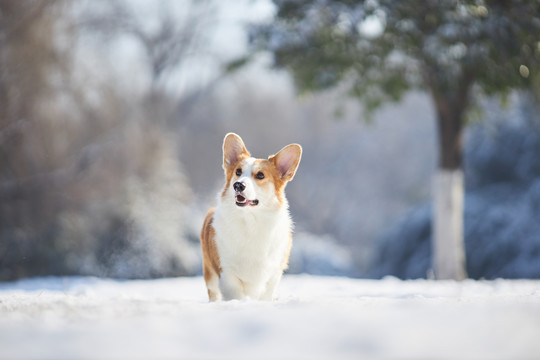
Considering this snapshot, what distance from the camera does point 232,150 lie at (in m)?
4.02

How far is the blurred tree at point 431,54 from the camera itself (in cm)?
677

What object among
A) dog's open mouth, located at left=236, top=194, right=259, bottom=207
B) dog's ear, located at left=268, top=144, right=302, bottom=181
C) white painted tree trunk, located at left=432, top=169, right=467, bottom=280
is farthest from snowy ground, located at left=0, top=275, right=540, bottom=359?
white painted tree trunk, located at left=432, top=169, right=467, bottom=280

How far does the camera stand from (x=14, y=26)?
9.63 m

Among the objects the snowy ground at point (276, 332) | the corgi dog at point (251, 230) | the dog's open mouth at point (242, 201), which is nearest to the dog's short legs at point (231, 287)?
the corgi dog at point (251, 230)

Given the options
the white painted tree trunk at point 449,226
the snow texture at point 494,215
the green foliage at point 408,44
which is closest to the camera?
the green foliage at point 408,44

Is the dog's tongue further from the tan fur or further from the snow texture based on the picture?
the snow texture

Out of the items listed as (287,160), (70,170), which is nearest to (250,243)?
(287,160)

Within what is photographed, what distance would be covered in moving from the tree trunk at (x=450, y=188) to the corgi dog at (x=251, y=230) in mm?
4886

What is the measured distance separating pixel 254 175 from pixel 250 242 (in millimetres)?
468

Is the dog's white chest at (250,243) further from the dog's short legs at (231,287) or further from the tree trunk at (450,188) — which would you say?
the tree trunk at (450,188)

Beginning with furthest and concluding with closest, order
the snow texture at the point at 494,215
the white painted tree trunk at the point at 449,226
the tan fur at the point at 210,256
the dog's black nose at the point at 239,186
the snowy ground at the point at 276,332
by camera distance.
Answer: the snow texture at the point at 494,215 → the white painted tree trunk at the point at 449,226 → the tan fur at the point at 210,256 → the dog's black nose at the point at 239,186 → the snowy ground at the point at 276,332

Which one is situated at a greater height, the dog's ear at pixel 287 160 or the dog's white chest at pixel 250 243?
the dog's ear at pixel 287 160

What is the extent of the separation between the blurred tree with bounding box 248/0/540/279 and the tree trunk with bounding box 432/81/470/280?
0.02m

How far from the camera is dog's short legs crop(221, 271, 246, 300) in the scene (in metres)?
→ 3.52
